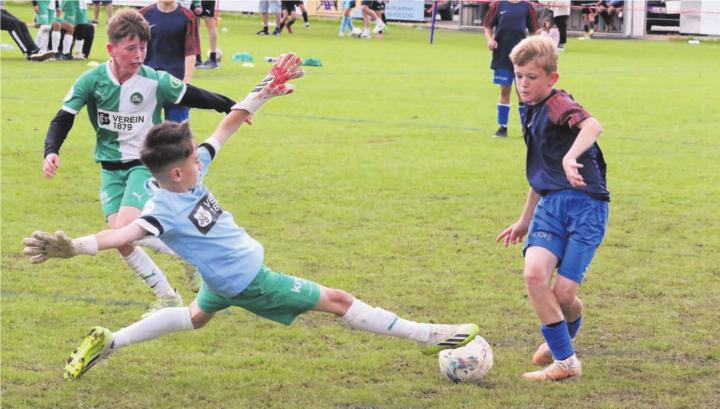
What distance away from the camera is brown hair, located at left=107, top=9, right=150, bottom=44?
6957 millimetres

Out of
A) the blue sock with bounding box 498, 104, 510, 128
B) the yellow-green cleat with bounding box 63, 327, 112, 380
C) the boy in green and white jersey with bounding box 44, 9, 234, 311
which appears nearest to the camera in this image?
the yellow-green cleat with bounding box 63, 327, 112, 380

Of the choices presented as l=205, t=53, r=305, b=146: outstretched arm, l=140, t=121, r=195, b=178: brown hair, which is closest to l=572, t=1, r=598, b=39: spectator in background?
l=205, t=53, r=305, b=146: outstretched arm

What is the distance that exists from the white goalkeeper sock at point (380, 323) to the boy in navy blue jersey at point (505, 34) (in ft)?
31.9

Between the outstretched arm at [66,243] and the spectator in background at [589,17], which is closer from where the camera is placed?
the outstretched arm at [66,243]

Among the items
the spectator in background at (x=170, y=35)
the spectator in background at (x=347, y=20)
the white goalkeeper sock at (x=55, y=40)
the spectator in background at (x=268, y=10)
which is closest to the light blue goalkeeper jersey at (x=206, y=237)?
the spectator in background at (x=170, y=35)

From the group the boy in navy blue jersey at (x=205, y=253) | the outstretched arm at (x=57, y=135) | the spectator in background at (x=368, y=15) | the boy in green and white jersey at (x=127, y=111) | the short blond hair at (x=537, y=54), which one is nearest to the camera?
the boy in navy blue jersey at (x=205, y=253)

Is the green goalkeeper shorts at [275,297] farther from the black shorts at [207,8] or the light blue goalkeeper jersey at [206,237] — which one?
the black shorts at [207,8]

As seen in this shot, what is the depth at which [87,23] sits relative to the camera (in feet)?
83.3

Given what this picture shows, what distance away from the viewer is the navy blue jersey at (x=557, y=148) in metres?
5.97

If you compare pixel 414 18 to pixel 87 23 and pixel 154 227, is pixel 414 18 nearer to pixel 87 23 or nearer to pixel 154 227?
pixel 87 23

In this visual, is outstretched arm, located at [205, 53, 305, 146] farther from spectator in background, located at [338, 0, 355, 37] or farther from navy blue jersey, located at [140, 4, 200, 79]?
spectator in background, located at [338, 0, 355, 37]

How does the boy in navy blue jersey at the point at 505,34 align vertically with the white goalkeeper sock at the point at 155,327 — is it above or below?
above

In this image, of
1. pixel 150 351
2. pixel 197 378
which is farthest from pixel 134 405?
pixel 150 351

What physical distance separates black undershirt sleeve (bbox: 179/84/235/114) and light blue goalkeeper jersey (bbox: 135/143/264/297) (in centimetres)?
162
